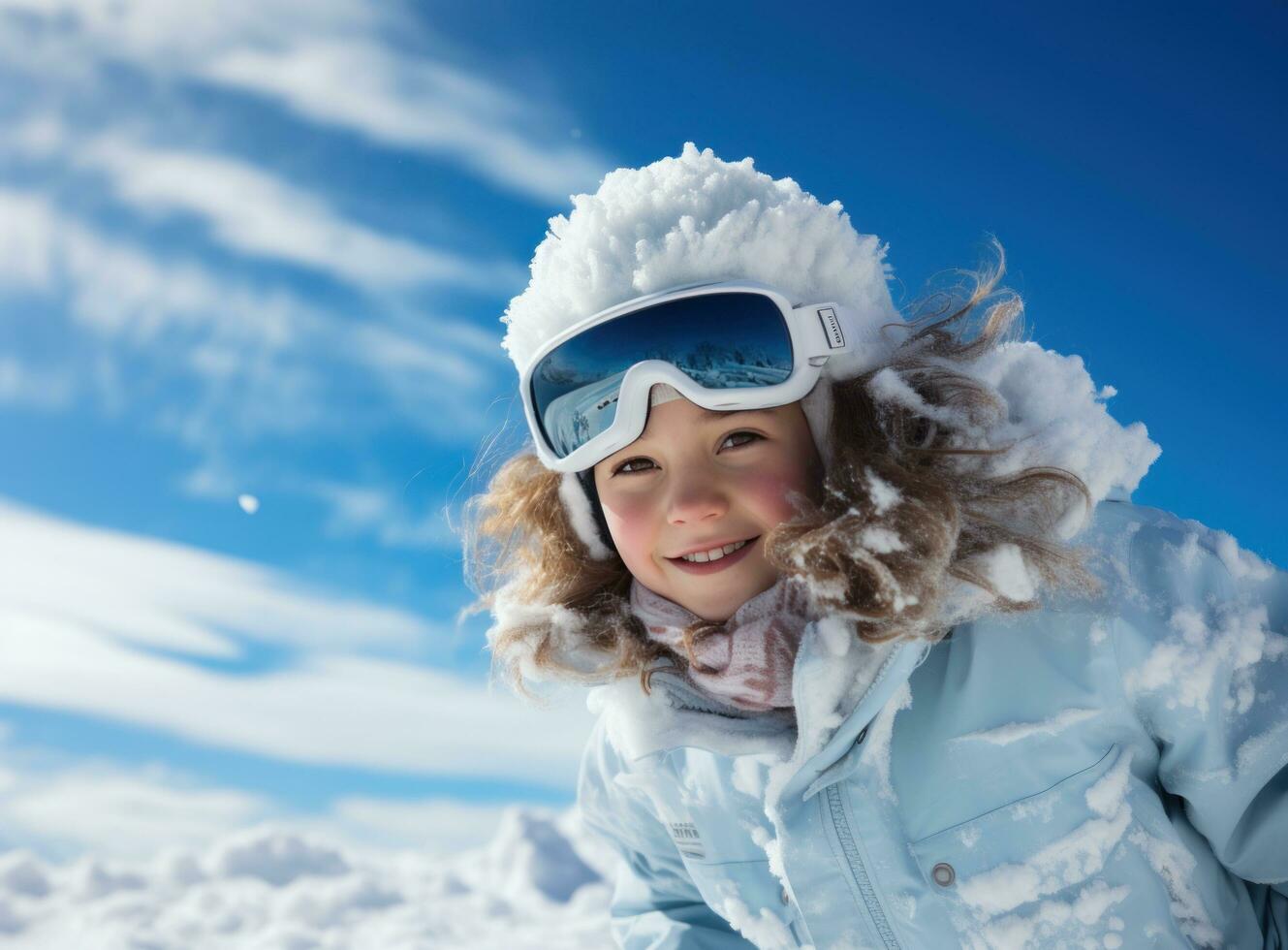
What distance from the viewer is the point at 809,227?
2.09 metres

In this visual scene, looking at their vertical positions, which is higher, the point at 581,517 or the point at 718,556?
the point at 581,517

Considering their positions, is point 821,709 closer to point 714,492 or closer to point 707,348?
point 714,492

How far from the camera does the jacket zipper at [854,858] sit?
1.87 meters

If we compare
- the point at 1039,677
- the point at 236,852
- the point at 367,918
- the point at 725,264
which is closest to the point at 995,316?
the point at 725,264

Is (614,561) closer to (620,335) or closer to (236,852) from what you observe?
(620,335)

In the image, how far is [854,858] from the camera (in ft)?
6.12

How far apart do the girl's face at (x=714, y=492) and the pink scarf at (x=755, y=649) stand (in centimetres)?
5

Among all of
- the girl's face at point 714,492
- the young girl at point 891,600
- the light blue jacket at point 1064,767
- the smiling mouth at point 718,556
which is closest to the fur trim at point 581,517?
the young girl at point 891,600

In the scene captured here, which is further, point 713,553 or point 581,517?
point 581,517

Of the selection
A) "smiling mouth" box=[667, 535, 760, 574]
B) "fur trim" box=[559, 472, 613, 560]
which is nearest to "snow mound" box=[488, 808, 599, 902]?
"fur trim" box=[559, 472, 613, 560]

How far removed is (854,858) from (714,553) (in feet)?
2.20

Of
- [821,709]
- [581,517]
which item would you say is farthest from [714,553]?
[581,517]

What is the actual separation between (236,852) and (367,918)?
1.98 m

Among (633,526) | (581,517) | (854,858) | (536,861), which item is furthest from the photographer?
(536,861)
